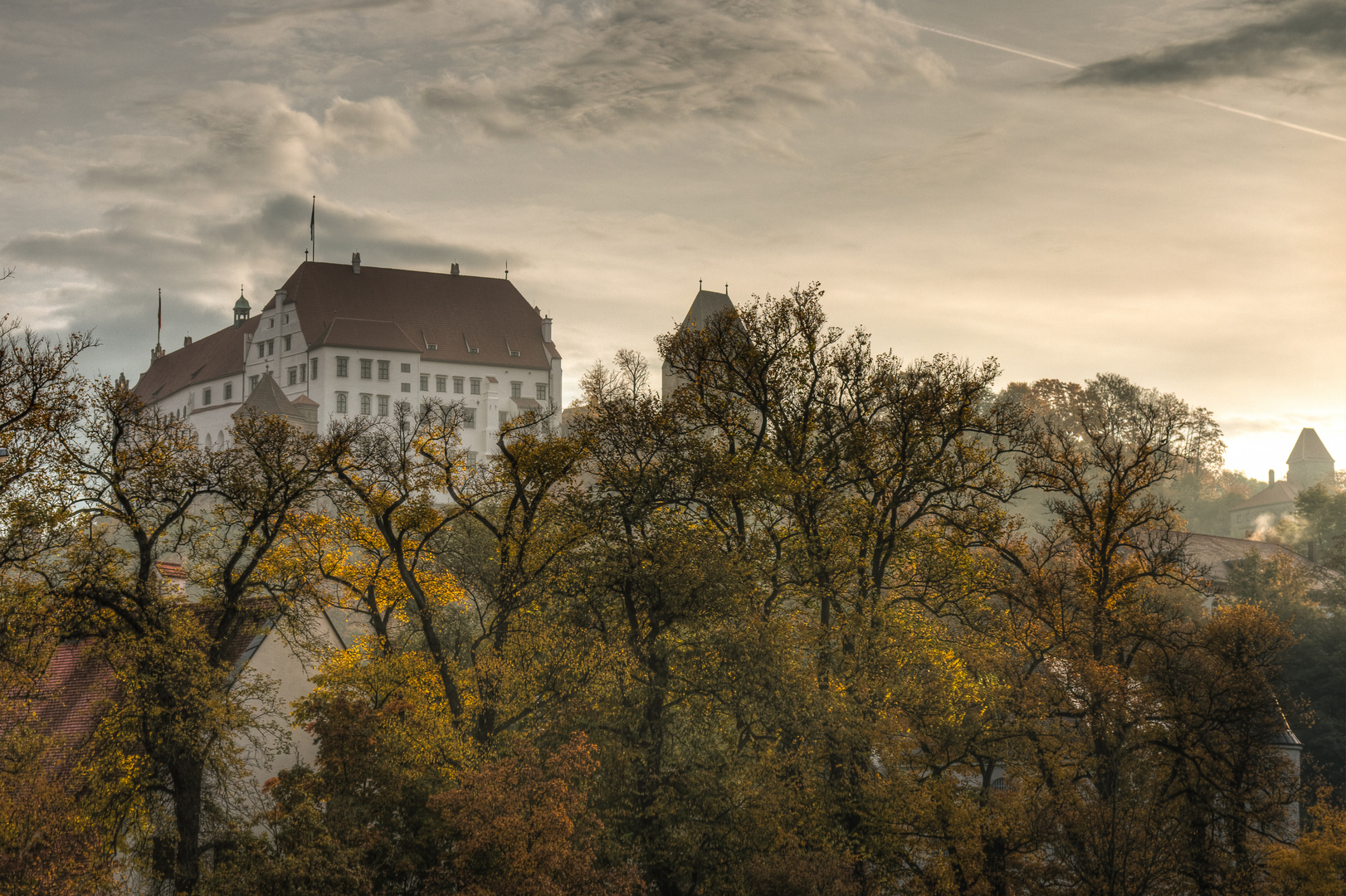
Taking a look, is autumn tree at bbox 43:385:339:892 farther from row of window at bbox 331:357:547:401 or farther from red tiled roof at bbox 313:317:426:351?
red tiled roof at bbox 313:317:426:351

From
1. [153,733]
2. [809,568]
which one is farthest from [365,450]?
[809,568]

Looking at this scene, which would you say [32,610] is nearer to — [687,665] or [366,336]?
[687,665]

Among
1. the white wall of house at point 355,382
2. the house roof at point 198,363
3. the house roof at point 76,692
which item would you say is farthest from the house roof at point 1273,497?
the house roof at point 76,692

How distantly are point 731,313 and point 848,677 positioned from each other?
1032 centimetres

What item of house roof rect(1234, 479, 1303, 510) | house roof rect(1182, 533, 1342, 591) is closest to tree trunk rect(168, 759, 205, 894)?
house roof rect(1182, 533, 1342, 591)

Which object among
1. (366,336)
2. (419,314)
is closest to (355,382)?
(366,336)

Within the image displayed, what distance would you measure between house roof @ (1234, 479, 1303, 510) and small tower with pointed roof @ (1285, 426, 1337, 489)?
1047 inches

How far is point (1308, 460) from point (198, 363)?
117976 millimetres

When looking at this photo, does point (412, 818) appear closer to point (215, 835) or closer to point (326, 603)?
point (215, 835)

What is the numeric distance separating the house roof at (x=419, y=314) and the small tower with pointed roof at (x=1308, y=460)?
87160 mm

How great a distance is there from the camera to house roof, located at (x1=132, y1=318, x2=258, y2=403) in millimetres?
102938

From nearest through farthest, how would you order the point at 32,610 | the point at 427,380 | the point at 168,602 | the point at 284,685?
the point at 32,610
the point at 168,602
the point at 284,685
the point at 427,380

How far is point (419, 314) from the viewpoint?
100m

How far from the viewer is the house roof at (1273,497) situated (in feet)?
342
